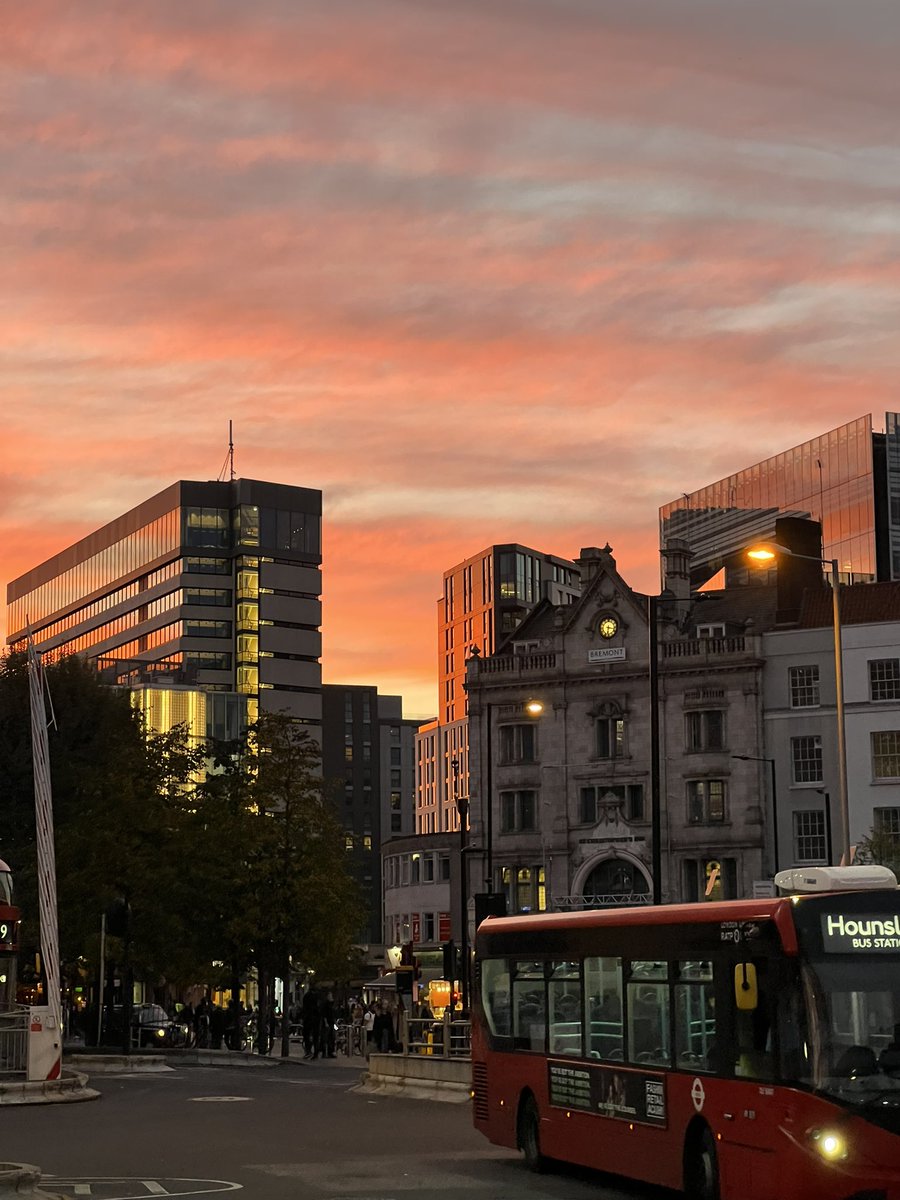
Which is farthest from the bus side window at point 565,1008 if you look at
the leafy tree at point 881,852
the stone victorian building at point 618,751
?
the stone victorian building at point 618,751

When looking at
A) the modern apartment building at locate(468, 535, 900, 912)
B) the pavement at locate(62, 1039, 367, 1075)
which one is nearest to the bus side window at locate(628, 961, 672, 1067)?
the pavement at locate(62, 1039, 367, 1075)

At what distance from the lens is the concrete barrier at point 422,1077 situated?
34.4 metres

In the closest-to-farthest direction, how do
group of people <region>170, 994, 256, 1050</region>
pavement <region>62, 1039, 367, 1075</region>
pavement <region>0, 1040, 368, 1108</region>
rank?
pavement <region>0, 1040, 368, 1108</region>
pavement <region>62, 1039, 367, 1075</region>
group of people <region>170, 994, 256, 1050</region>

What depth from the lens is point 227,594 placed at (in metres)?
172

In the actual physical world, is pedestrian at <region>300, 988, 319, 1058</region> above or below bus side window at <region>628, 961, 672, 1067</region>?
below

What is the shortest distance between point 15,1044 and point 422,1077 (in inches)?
279

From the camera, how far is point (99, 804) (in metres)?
64.6

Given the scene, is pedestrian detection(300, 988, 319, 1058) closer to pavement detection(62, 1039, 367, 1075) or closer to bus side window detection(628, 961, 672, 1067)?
pavement detection(62, 1039, 367, 1075)

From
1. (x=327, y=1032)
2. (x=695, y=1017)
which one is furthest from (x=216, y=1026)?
(x=695, y=1017)

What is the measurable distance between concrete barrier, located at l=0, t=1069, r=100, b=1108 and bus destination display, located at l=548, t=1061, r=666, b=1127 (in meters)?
14.8

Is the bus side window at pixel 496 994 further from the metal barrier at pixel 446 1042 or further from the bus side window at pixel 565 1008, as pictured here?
the metal barrier at pixel 446 1042

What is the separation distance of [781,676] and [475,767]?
15071 millimetres

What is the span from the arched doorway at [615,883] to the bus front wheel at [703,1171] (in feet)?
221

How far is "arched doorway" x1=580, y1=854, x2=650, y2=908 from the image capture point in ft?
278
